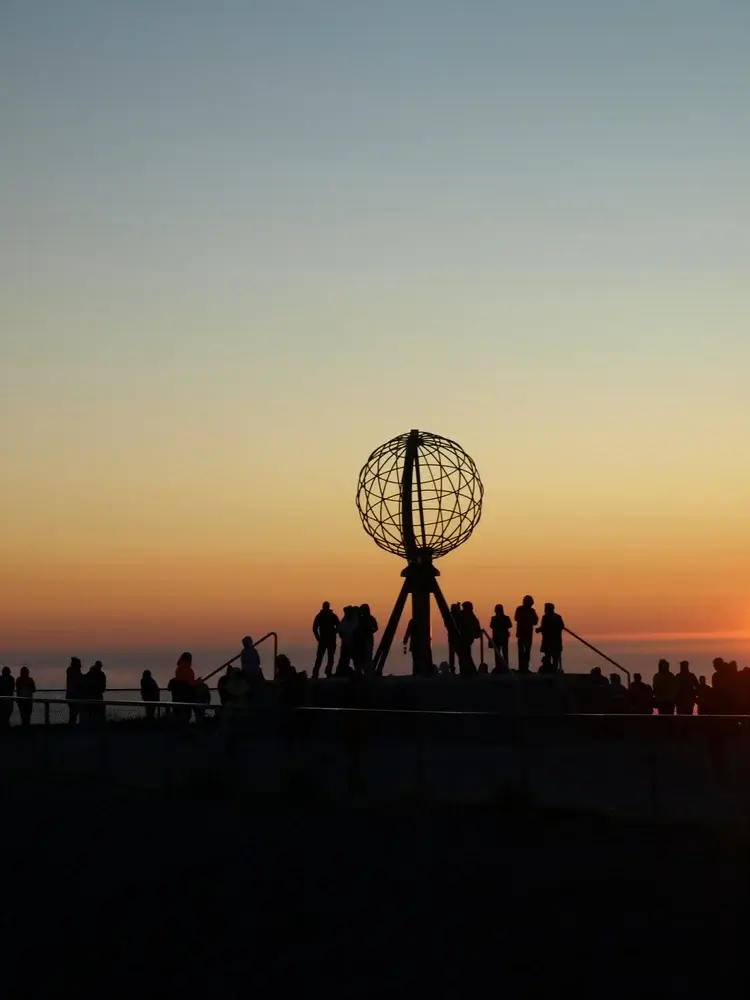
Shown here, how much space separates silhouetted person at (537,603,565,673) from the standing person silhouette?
21 cm

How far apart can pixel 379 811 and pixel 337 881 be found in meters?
1.81

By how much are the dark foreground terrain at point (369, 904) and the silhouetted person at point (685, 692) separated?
6400mm

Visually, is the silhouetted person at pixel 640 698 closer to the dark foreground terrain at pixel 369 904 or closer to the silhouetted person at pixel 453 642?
the silhouetted person at pixel 453 642

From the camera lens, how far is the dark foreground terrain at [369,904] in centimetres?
1494

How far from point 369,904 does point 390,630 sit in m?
16.4

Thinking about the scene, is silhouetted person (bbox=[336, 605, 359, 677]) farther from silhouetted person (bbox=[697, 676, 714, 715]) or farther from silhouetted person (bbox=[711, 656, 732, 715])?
silhouetted person (bbox=[711, 656, 732, 715])

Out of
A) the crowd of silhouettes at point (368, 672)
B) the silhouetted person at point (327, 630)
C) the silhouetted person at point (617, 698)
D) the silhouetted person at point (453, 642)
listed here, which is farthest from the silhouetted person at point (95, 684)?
the silhouetted person at point (617, 698)

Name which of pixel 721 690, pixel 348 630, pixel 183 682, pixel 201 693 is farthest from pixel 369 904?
pixel 201 693

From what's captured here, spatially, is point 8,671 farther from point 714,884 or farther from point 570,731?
point 714,884

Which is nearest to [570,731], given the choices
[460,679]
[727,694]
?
[727,694]

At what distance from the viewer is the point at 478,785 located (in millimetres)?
18500

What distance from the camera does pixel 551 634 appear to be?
3022 centimetres

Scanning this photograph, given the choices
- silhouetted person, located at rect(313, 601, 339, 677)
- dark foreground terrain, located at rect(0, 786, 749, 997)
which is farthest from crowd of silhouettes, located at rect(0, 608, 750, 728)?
dark foreground terrain, located at rect(0, 786, 749, 997)

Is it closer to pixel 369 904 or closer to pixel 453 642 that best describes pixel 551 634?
pixel 453 642
